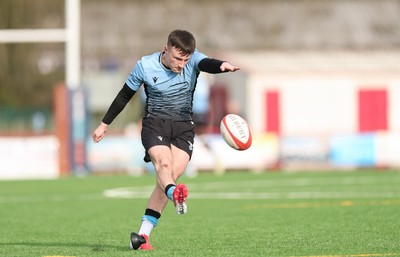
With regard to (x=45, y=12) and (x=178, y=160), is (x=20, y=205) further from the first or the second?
(x=45, y=12)

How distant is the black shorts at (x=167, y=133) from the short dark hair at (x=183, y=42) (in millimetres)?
892

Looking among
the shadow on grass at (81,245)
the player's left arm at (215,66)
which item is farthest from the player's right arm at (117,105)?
the shadow on grass at (81,245)

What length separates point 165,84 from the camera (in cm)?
1177

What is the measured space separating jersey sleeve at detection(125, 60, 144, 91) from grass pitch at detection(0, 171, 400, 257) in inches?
64.4

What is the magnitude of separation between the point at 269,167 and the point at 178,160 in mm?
19932

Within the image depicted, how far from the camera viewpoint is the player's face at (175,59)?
37.1ft

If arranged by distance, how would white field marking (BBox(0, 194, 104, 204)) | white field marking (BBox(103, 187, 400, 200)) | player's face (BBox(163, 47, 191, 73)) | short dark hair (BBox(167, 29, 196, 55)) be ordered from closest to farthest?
short dark hair (BBox(167, 29, 196, 55)), player's face (BBox(163, 47, 191, 73)), white field marking (BBox(103, 187, 400, 200)), white field marking (BBox(0, 194, 104, 204))

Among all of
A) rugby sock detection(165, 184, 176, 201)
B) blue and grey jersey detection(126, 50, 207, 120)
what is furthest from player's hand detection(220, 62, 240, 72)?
rugby sock detection(165, 184, 176, 201)

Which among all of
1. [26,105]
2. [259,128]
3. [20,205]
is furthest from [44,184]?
[26,105]

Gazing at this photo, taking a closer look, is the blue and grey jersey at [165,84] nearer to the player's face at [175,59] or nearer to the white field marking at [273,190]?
the player's face at [175,59]

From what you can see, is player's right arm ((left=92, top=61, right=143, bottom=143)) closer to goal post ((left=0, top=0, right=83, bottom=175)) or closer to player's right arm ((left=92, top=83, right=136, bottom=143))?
player's right arm ((left=92, top=83, right=136, bottom=143))

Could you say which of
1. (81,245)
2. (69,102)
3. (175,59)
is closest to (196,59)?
(175,59)

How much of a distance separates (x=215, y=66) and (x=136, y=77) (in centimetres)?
93

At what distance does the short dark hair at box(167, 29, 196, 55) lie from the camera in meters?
11.2
